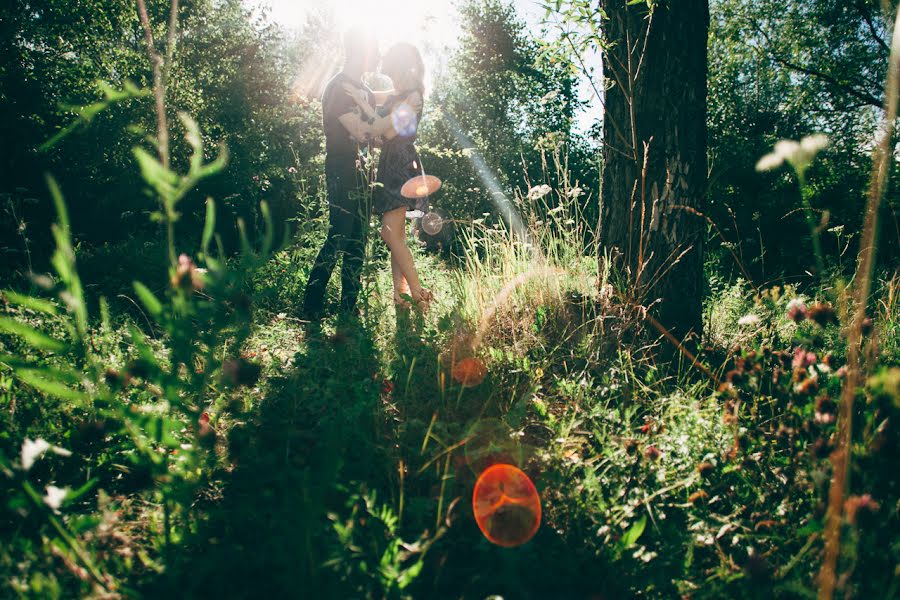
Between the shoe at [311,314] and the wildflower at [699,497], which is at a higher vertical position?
the shoe at [311,314]

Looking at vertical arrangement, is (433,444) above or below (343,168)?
below

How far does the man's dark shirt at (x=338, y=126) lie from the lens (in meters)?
3.15

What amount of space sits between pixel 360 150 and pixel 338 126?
0.70ft

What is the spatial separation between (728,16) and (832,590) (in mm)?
14097

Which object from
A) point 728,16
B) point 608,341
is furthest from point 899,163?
point 608,341

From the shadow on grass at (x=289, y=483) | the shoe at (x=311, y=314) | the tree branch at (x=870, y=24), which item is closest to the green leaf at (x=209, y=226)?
the shadow on grass at (x=289, y=483)

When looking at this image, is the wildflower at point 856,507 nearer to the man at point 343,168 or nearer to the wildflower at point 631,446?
the wildflower at point 631,446

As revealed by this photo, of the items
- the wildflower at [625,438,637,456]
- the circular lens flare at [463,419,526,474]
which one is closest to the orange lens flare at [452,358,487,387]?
the circular lens flare at [463,419,526,474]

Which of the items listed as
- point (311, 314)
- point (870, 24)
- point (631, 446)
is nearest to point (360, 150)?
point (311, 314)

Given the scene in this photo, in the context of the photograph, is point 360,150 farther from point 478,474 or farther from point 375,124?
point 478,474

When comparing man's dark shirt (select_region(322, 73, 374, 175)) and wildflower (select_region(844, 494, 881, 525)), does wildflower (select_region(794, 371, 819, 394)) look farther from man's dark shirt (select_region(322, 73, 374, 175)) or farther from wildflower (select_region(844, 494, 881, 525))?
man's dark shirt (select_region(322, 73, 374, 175))

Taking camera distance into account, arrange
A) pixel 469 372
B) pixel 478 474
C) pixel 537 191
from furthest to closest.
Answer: pixel 537 191, pixel 469 372, pixel 478 474

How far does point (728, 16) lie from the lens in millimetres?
11383

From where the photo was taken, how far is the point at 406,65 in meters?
3.24
